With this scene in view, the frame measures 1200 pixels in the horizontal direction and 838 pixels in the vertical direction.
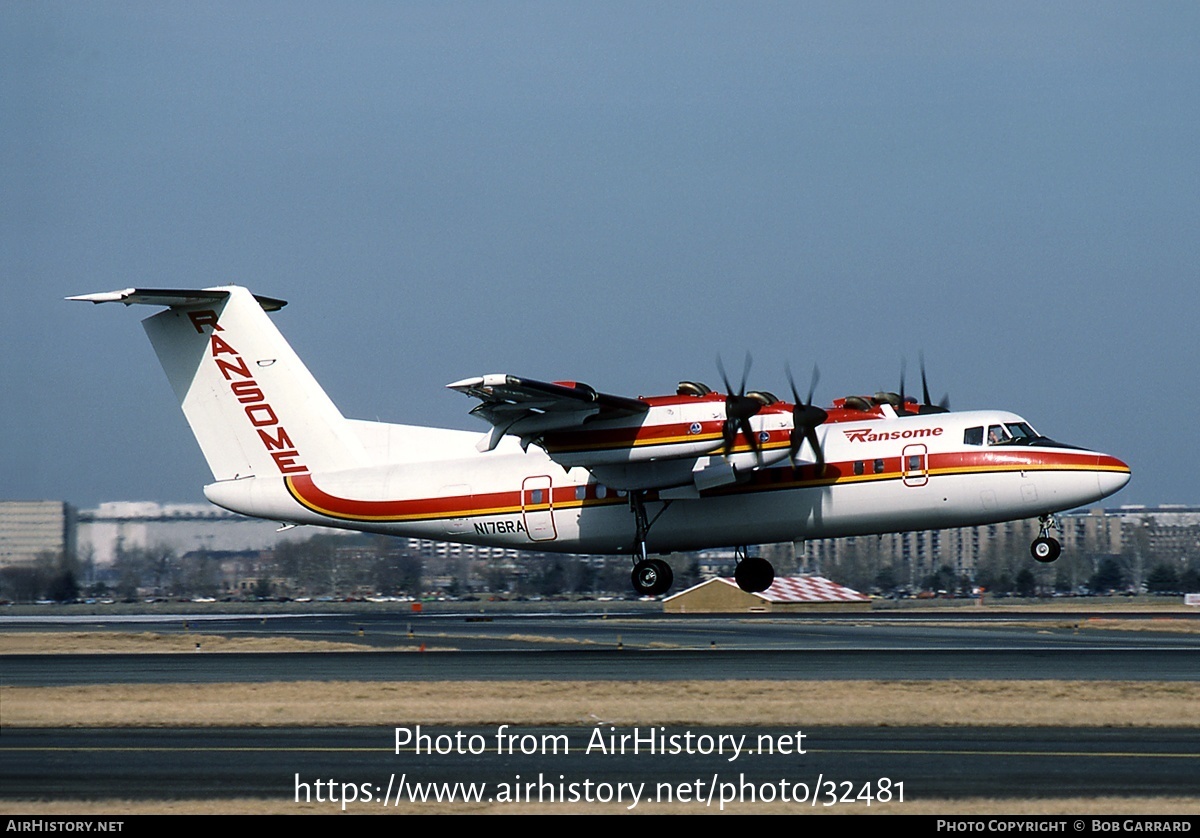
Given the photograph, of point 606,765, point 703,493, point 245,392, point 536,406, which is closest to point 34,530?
point 245,392

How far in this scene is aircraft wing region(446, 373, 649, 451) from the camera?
29.3 m

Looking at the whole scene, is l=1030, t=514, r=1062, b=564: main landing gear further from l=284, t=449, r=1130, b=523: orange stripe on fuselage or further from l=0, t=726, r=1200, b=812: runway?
l=0, t=726, r=1200, b=812: runway

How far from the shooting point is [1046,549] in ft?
102

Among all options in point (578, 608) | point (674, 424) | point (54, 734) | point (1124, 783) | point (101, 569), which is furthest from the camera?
point (578, 608)

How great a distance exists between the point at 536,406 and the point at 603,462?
81.0 inches

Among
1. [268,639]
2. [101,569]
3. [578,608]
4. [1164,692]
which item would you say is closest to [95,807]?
[1164,692]

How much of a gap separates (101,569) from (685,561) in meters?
27.4

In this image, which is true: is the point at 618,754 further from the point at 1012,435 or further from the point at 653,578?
the point at 1012,435

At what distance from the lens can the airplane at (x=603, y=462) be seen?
30.7 meters

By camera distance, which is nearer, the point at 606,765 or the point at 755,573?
the point at 606,765

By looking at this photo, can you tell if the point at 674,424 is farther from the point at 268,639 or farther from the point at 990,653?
the point at 268,639

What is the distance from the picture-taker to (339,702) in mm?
21547

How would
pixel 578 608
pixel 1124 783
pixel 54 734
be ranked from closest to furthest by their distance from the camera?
1. pixel 1124 783
2. pixel 54 734
3. pixel 578 608

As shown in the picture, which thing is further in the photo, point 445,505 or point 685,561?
point 685,561
